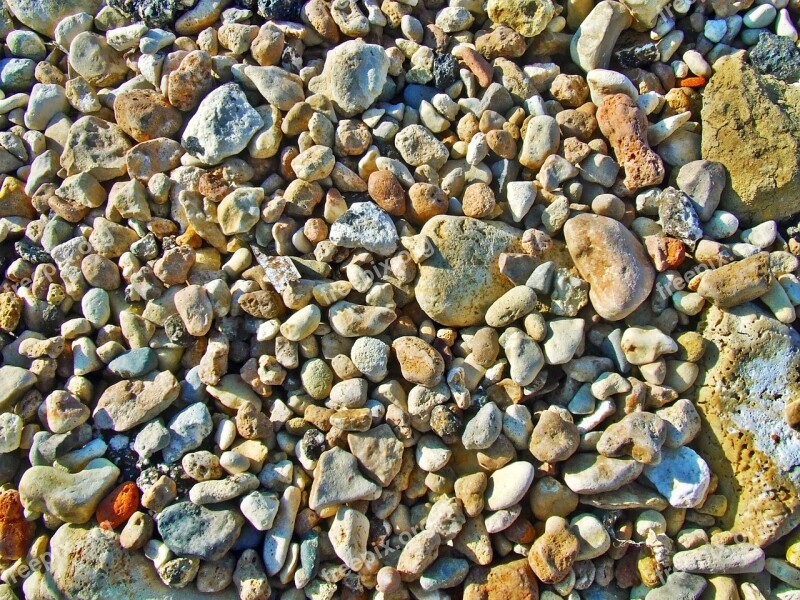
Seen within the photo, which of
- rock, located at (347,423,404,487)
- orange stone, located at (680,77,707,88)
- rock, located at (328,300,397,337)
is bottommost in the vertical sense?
rock, located at (347,423,404,487)

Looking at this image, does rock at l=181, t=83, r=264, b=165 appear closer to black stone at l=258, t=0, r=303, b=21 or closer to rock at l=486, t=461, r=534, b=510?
black stone at l=258, t=0, r=303, b=21

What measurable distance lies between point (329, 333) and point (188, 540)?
111 cm

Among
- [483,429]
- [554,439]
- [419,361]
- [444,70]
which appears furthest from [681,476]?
[444,70]

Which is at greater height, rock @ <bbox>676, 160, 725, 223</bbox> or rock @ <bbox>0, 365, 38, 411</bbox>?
rock @ <bbox>676, 160, 725, 223</bbox>

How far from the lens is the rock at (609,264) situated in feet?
9.76

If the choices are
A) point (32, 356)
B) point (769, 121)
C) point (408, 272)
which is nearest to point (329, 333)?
point (408, 272)

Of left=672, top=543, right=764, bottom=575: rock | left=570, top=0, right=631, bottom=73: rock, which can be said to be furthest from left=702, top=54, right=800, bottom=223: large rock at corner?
left=672, top=543, right=764, bottom=575: rock

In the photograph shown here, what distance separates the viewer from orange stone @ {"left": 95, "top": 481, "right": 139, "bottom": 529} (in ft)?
8.91

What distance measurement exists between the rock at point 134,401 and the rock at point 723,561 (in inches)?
97.2

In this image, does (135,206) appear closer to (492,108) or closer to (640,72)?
(492,108)

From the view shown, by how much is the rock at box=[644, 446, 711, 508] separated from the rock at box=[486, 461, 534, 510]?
0.60 metres

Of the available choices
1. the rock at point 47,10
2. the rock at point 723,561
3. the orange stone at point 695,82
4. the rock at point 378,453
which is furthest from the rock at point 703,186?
the rock at point 47,10

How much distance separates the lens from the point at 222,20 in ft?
11.6

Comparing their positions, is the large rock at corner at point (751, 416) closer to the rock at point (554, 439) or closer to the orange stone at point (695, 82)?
the rock at point (554, 439)
